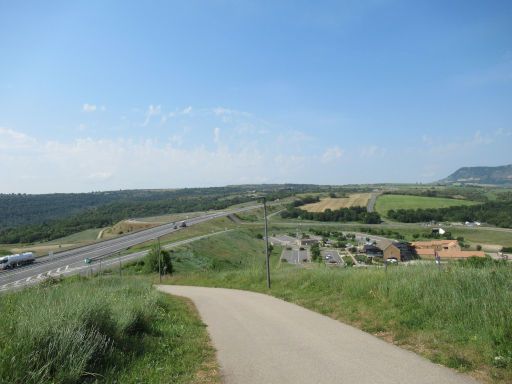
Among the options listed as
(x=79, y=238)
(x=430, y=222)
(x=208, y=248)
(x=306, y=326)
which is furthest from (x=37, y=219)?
(x=306, y=326)

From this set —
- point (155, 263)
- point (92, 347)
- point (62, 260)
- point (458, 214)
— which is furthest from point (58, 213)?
point (92, 347)

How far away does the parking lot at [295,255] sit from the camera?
186 feet

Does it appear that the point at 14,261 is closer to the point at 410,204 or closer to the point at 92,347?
the point at 92,347

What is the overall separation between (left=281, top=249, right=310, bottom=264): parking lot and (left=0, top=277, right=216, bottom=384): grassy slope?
4686cm

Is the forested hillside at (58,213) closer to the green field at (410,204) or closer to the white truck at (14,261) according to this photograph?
the green field at (410,204)

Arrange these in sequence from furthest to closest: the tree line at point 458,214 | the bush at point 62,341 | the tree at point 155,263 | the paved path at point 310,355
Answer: the tree line at point 458,214, the tree at point 155,263, the paved path at point 310,355, the bush at point 62,341

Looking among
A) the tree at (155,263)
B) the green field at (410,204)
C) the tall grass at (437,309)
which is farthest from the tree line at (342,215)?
the tall grass at (437,309)

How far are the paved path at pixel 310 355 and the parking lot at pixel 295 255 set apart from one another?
4469 centimetres

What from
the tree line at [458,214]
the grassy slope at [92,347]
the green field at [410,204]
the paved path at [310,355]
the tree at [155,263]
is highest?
the grassy slope at [92,347]

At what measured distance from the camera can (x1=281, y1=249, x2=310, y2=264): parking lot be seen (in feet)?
186

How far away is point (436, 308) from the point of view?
9281mm

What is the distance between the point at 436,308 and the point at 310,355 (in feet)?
11.1

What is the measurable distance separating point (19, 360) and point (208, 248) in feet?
170

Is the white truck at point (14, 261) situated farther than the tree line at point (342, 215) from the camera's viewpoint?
No
